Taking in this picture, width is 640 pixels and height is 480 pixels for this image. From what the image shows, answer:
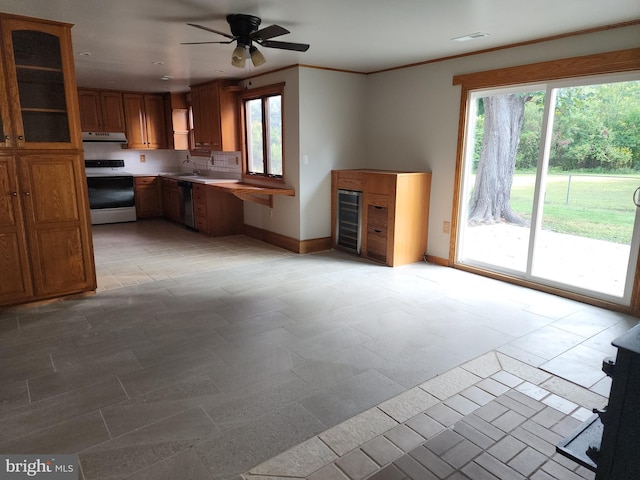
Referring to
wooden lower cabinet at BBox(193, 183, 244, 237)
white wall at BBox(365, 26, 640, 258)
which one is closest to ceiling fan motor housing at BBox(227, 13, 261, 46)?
white wall at BBox(365, 26, 640, 258)

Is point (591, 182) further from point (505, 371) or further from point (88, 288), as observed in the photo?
point (88, 288)

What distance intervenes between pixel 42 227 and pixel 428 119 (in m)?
4.12

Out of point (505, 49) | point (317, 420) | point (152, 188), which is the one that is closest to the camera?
point (317, 420)

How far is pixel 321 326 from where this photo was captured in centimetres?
327

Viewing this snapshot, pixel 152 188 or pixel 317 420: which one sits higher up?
pixel 152 188

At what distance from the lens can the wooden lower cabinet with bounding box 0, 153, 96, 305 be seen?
3.41 meters

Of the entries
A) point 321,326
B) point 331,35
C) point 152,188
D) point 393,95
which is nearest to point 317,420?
point 321,326

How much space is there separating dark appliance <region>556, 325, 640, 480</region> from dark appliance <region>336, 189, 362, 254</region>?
13.7 ft

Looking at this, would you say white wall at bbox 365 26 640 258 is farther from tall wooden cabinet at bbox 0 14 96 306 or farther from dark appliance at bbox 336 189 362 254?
tall wooden cabinet at bbox 0 14 96 306

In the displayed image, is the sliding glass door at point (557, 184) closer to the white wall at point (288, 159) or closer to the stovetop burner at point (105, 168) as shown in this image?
the white wall at point (288, 159)

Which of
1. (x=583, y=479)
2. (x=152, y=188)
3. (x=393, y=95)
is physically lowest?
(x=583, y=479)

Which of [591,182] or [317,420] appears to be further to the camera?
[591,182]

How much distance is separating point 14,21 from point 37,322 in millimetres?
2350

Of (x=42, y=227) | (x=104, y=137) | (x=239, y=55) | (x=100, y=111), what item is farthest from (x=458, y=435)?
(x=100, y=111)
